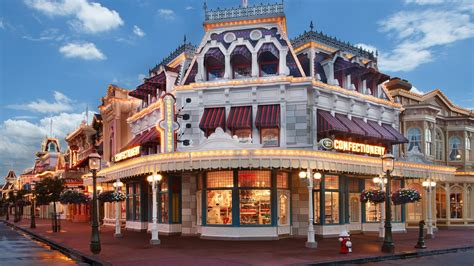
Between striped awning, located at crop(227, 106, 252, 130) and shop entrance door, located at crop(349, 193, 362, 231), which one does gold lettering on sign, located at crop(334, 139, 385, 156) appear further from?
striped awning, located at crop(227, 106, 252, 130)

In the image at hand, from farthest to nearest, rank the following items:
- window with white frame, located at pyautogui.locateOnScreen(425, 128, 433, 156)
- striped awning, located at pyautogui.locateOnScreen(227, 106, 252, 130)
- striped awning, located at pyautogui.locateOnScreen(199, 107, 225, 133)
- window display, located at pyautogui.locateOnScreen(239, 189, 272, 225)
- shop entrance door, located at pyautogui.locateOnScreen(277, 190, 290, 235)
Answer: window with white frame, located at pyautogui.locateOnScreen(425, 128, 433, 156)
striped awning, located at pyautogui.locateOnScreen(199, 107, 225, 133)
striped awning, located at pyautogui.locateOnScreen(227, 106, 252, 130)
shop entrance door, located at pyautogui.locateOnScreen(277, 190, 290, 235)
window display, located at pyautogui.locateOnScreen(239, 189, 272, 225)

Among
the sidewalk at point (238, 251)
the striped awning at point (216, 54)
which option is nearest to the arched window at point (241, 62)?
the striped awning at point (216, 54)

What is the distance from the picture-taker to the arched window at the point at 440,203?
125 feet

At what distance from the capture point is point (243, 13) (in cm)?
2981

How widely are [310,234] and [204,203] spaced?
6.45 meters

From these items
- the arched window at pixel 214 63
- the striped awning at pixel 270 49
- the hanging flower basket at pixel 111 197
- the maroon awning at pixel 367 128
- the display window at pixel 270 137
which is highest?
the striped awning at pixel 270 49

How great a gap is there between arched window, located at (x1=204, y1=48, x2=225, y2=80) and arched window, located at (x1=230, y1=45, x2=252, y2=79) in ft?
2.23

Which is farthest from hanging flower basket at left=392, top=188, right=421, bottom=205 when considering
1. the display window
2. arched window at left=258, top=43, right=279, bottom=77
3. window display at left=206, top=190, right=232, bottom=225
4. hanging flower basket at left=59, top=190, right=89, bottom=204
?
hanging flower basket at left=59, top=190, right=89, bottom=204

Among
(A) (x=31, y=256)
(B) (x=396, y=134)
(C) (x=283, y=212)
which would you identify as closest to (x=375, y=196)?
(C) (x=283, y=212)

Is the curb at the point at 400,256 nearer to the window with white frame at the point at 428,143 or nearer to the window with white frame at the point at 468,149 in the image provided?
the window with white frame at the point at 428,143

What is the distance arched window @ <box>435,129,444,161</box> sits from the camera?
39438 mm

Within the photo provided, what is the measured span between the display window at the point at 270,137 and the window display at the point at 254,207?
11.0 ft

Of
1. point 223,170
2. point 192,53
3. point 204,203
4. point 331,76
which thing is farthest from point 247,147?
point 192,53

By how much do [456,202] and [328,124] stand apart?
16.2 meters
